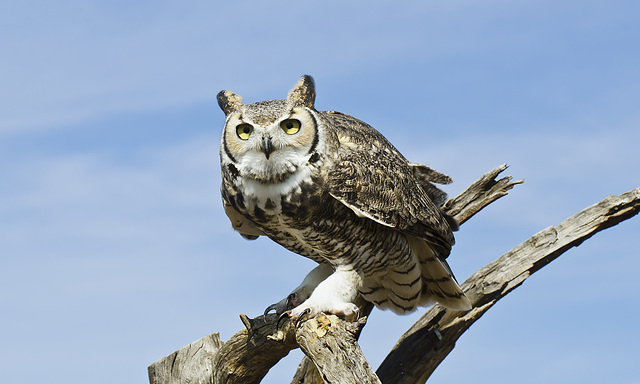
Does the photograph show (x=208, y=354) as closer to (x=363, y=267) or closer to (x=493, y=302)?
(x=363, y=267)

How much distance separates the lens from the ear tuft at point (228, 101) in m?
3.45

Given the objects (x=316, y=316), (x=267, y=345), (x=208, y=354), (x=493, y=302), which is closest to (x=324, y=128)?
(x=316, y=316)

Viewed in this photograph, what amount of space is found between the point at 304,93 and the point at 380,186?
1.97ft

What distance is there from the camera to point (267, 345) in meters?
3.76

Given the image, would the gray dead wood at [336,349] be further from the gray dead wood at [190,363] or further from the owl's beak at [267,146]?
the gray dead wood at [190,363]

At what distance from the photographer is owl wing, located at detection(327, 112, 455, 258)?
3.37 metres

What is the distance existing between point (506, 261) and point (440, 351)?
0.74 m

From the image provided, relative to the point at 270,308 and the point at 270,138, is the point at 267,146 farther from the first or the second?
the point at 270,308

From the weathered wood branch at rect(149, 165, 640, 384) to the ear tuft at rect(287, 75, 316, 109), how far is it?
1106 millimetres

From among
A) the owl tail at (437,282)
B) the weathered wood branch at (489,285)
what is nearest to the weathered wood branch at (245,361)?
the weathered wood branch at (489,285)

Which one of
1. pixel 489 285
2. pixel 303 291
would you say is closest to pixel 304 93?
pixel 303 291

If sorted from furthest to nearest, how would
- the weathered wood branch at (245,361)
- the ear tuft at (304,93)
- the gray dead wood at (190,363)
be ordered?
the gray dead wood at (190,363) < the weathered wood branch at (245,361) < the ear tuft at (304,93)

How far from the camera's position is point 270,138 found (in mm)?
3170

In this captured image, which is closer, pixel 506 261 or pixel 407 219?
pixel 407 219
